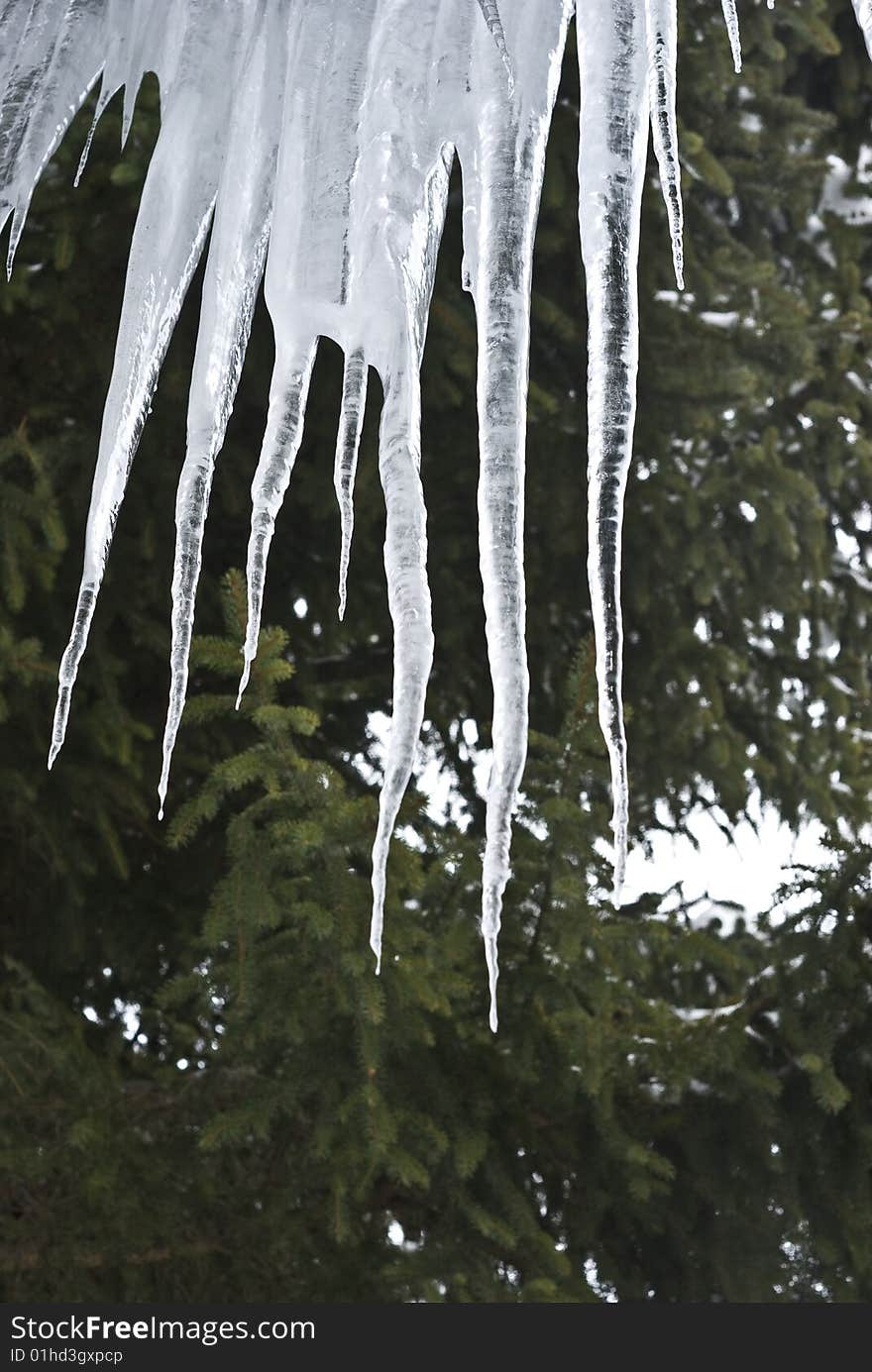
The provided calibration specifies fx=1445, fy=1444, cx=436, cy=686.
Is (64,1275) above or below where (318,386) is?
below

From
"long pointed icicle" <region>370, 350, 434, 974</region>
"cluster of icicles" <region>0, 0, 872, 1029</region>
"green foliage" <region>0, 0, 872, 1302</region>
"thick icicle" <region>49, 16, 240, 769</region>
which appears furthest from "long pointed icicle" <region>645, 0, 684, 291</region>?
"green foliage" <region>0, 0, 872, 1302</region>

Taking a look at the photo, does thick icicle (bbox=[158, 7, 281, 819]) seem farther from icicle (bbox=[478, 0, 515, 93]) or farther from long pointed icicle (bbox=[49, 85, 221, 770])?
icicle (bbox=[478, 0, 515, 93])

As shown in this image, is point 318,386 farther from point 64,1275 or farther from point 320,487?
point 64,1275

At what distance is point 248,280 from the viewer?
1653 millimetres

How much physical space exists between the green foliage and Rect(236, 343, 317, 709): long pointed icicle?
1.67m

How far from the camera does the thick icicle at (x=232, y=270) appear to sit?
1.57 metres

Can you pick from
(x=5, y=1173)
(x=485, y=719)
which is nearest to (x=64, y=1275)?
(x=5, y=1173)

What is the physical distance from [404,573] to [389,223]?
1.13 ft

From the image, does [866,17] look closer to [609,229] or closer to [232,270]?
[609,229]

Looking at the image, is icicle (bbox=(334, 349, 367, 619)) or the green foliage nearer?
icicle (bbox=(334, 349, 367, 619))

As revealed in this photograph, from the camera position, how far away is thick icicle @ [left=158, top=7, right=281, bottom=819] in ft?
5.14

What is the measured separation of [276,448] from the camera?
1.60 metres

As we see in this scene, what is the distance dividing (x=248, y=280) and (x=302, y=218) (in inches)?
7.1

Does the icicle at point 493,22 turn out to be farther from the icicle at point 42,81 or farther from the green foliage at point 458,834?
the green foliage at point 458,834
